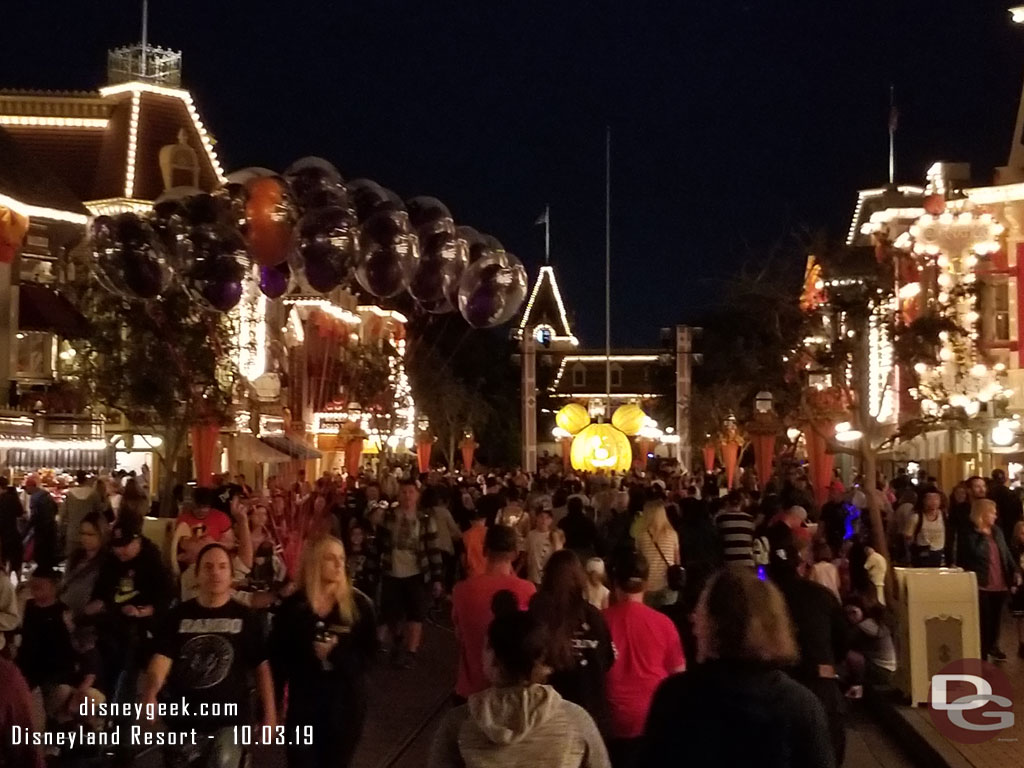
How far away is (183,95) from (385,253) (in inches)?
1018

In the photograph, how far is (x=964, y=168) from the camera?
33.7 metres

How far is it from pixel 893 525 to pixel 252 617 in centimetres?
1278

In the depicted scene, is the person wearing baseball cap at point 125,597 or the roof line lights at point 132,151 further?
the roof line lights at point 132,151

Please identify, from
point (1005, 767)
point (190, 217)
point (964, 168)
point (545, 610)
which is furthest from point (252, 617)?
point (964, 168)

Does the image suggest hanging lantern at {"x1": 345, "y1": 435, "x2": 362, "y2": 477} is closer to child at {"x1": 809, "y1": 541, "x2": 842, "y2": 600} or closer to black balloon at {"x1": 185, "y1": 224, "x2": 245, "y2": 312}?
black balloon at {"x1": 185, "y1": 224, "x2": 245, "y2": 312}

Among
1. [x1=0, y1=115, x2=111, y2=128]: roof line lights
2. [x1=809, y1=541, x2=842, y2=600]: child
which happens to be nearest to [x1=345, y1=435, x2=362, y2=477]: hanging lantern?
[x1=0, y1=115, x2=111, y2=128]: roof line lights

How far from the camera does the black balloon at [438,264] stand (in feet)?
A: 45.3

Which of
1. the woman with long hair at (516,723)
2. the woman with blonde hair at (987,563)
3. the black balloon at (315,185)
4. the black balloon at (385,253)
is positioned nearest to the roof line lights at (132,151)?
the black balloon at (315,185)

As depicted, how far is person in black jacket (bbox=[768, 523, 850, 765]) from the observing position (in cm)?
666

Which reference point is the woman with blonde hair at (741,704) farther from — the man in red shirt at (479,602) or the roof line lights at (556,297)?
the roof line lights at (556,297)

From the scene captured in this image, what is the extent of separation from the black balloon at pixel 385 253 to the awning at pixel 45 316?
17928mm

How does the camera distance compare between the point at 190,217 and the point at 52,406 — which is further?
the point at 52,406

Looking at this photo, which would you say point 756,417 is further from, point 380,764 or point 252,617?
point 252,617

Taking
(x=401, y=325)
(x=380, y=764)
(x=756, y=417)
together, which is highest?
(x=401, y=325)
